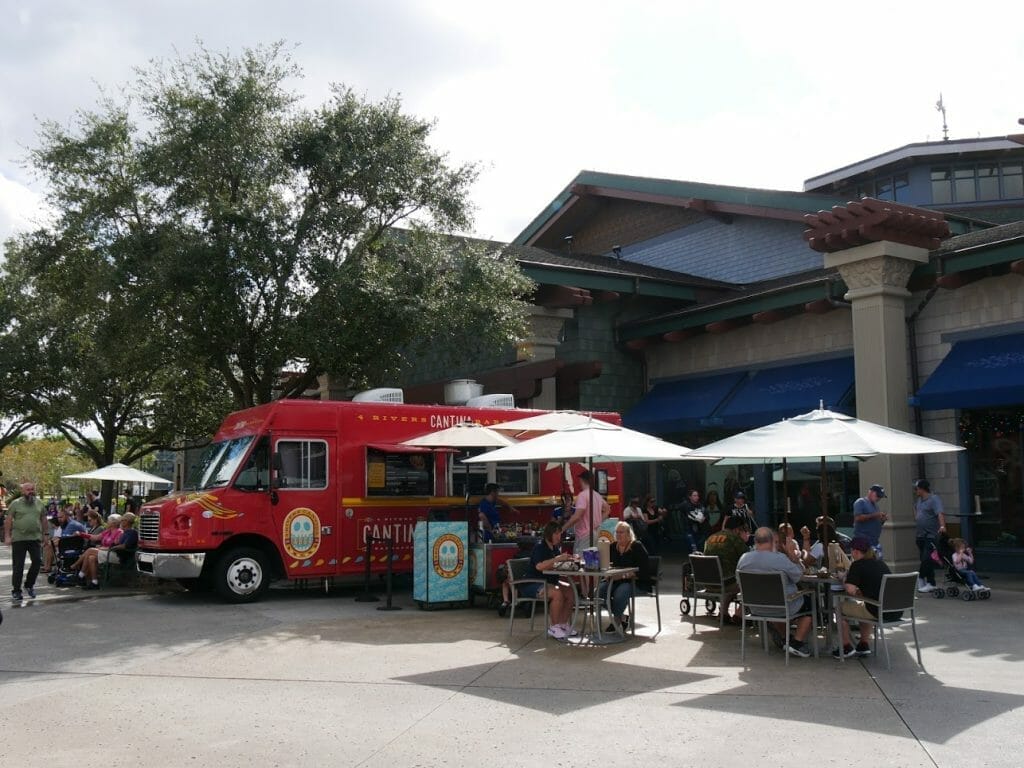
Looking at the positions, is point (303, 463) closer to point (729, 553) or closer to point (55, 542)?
point (55, 542)

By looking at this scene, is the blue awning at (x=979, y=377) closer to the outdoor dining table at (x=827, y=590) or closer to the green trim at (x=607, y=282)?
the green trim at (x=607, y=282)

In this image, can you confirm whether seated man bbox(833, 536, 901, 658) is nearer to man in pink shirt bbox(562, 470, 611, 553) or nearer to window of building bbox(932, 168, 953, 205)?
man in pink shirt bbox(562, 470, 611, 553)

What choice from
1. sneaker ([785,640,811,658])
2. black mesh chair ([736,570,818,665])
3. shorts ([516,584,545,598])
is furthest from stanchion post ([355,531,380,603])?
sneaker ([785,640,811,658])

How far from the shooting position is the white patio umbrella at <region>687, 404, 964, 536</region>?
29.4 feet

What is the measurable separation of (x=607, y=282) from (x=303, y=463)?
924 cm

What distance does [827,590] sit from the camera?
9.34 metres

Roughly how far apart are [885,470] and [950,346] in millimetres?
2549

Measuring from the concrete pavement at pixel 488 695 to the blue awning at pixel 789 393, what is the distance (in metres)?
6.35

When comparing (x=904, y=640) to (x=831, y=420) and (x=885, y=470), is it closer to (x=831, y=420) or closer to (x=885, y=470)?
(x=831, y=420)

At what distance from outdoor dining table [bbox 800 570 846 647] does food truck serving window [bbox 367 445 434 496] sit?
6.73 metres

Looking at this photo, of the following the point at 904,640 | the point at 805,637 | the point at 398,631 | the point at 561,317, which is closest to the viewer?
the point at 805,637

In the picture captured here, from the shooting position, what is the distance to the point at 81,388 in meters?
30.0

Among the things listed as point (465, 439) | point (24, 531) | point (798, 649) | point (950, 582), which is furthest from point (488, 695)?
point (950, 582)

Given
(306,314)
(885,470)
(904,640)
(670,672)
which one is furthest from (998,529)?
(306,314)
